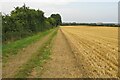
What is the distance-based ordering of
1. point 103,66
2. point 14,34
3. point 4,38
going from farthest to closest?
point 14,34
point 4,38
point 103,66

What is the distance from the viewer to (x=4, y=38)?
26.7 metres

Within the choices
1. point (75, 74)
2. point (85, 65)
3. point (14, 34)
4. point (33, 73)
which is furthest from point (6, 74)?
point (14, 34)

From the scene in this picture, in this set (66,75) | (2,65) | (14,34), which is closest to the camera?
(66,75)

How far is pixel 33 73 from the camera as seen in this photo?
1056 cm

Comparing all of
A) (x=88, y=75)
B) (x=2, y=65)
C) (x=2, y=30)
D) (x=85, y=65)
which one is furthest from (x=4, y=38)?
(x=88, y=75)

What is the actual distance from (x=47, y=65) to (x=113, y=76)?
11.9ft

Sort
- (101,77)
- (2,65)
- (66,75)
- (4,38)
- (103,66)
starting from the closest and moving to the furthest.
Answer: (101,77), (66,75), (103,66), (2,65), (4,38)

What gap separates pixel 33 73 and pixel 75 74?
1.60 m

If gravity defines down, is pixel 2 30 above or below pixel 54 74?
above

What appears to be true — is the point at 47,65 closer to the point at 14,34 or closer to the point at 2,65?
the point at 2,65

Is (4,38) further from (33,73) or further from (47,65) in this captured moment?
(33,73)

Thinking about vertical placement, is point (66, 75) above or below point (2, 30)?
below

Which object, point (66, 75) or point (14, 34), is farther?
point (14, 34)

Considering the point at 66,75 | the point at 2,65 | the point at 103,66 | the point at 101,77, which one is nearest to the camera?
the point at 101,77
